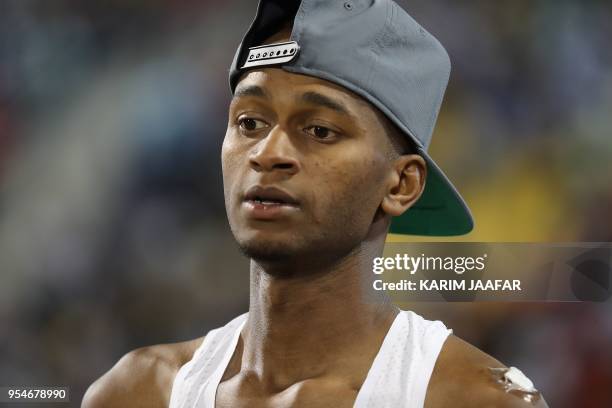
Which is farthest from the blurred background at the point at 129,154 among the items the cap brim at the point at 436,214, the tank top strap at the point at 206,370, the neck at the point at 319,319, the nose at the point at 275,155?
the nose at the point at 275,155

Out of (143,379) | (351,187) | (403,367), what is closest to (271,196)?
(351,187)

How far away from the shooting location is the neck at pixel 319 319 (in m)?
1.61

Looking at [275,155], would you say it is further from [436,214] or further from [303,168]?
[436,214]

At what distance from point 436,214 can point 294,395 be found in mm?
422

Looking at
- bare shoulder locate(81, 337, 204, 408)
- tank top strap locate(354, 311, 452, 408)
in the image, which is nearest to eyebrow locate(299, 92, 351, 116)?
tank top strap locate(354, 311, 452, 408)

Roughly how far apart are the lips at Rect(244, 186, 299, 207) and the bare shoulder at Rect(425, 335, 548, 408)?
350mm

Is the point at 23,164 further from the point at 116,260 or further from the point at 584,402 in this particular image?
the point at 584,402

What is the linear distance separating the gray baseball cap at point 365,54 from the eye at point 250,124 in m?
0.09

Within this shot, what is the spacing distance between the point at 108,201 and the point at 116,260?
134 mm

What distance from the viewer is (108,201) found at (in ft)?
7.32

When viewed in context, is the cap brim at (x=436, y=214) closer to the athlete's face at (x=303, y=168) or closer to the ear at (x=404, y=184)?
the ear at (x=404, y=184)

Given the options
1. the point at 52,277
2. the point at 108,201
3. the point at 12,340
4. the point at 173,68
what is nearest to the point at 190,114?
the point at 173,68

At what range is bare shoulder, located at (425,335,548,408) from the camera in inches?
60.7

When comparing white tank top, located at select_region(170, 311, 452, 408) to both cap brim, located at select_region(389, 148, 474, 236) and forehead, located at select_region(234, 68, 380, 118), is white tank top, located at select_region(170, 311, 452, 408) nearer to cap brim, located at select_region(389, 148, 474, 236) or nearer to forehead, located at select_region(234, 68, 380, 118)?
cap brim, located at select_region(389, 148, 474, 236)
